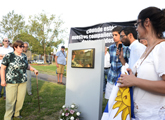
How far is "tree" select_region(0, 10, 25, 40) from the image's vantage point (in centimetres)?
3491

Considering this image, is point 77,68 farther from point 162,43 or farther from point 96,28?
point 96,28

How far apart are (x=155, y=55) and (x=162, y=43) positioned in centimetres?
11

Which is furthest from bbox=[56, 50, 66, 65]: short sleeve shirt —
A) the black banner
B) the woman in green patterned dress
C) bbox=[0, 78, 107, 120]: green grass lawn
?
the woman in green patterned dress

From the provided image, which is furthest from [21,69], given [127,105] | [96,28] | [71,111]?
[96,28]

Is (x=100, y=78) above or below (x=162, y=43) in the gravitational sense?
below

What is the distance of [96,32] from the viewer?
17.9 feet

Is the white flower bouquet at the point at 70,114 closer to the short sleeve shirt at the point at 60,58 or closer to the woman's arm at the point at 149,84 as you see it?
the woman's arm at the point at 149,84

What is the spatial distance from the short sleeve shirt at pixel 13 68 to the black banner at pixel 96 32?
327 centimetres

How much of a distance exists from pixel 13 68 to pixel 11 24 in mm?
38753

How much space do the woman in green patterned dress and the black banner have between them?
319cm

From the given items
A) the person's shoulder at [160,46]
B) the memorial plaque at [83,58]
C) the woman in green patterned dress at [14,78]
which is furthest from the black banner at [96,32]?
the person's shoulder at [160,46]

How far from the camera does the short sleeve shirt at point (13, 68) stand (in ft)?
9.69

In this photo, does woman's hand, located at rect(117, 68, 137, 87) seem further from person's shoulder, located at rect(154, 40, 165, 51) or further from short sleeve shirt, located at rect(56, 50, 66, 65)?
short sleeve shirt, located at rect(56, 50, 66, 65)

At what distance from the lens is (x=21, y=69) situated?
314 cm
